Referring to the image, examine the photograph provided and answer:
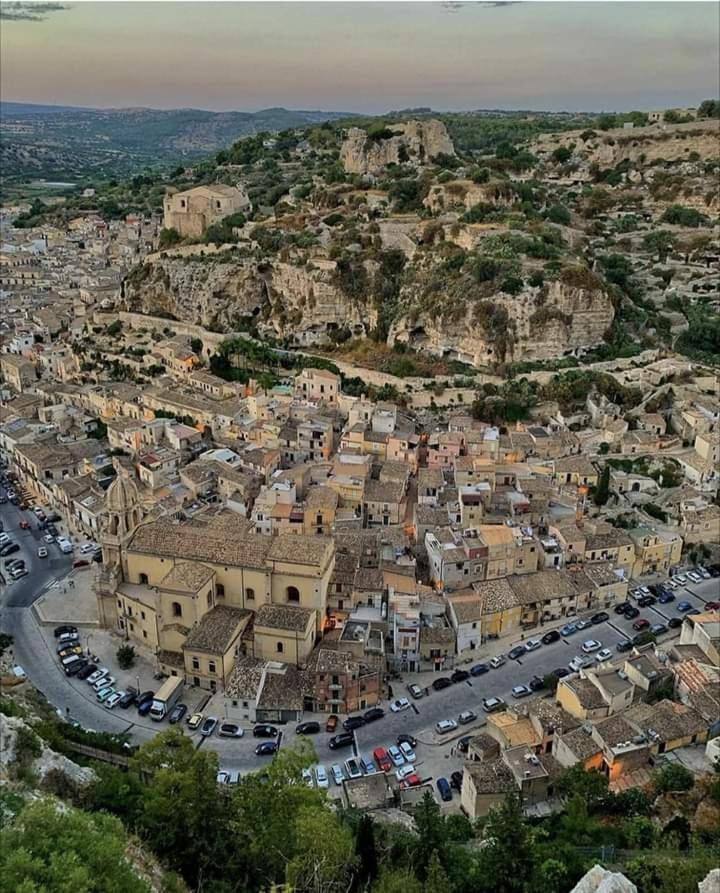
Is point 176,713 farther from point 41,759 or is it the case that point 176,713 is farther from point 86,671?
point 41,759

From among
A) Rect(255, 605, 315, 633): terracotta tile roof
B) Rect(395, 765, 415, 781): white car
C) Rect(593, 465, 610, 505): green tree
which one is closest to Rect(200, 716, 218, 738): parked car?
Rect(255, 605, 315, 633): terracotta tile roof

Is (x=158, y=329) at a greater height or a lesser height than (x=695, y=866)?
greater

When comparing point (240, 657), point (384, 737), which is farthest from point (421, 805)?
point (240, 657)

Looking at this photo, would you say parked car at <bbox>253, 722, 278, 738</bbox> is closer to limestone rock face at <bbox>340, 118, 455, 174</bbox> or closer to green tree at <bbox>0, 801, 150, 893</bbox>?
green tree at <bbox>0, 801, 150, 893</bbox>

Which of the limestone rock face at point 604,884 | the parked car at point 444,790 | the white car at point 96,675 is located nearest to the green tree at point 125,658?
the white car at point 96,675

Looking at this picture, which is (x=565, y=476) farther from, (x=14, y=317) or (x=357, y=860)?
(x=14, y=317)

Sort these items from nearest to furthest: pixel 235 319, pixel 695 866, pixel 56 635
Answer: pixel 695 866, pixel 56 635, pixel 235 319

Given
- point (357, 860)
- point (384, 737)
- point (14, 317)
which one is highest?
point (14, 317)
